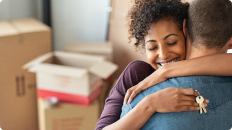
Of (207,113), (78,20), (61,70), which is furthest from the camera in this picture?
(78,20)

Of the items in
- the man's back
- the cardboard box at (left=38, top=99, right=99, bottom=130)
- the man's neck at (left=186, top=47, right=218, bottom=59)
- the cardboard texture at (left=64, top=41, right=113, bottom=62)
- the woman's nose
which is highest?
the man's neck at (left=186, top=47, right=218, bottom=59)

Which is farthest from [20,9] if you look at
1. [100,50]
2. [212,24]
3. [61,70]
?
[212,24]

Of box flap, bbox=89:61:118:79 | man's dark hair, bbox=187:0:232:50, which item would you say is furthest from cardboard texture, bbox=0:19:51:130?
man's dark hair, bbox=187:0:232:50

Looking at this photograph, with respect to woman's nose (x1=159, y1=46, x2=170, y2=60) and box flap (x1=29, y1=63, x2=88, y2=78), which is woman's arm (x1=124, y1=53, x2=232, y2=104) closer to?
woman's nose (x1=159, y1=46, x2=170, y2=60)

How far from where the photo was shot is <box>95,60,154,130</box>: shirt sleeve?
40.3 inches

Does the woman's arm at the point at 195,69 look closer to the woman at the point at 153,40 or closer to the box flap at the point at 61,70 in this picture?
the woman at the point at 153,40

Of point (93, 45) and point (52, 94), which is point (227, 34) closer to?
point (52, 94)

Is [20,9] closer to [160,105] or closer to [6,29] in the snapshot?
[6,29]

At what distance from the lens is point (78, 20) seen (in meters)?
2.94

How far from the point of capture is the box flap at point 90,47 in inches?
96.7

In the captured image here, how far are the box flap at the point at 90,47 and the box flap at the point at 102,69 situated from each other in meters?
0.32

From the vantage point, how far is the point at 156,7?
1.10 m

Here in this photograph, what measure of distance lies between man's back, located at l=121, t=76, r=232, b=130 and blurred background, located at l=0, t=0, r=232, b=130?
123 cm

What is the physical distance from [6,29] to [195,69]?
1.94 metres
